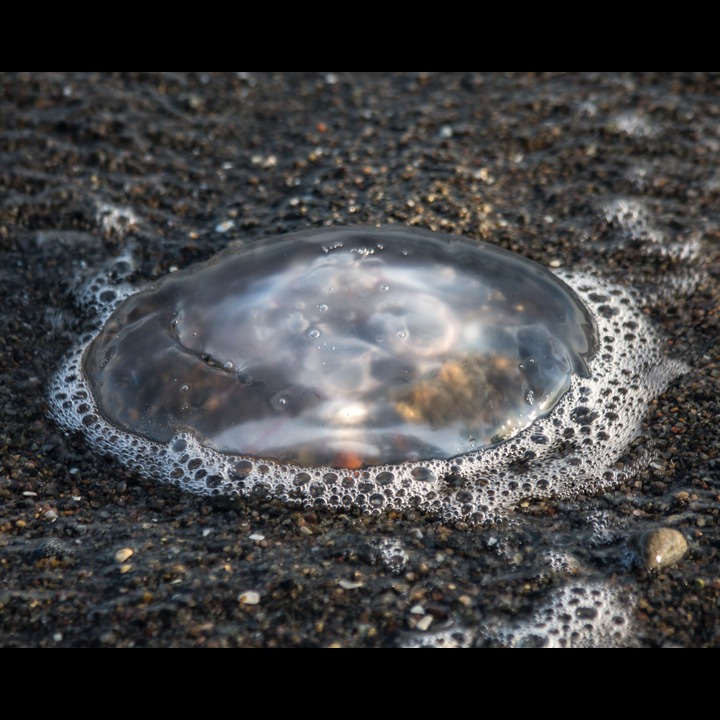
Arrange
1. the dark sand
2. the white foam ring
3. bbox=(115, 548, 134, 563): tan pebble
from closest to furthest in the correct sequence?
1. the dark sand
2. bbox=(115, 548, 134, 563): tan pebble
3. the white foam ring

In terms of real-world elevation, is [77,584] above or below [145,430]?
below

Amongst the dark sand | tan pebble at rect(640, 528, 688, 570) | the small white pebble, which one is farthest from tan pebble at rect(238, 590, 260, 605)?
tan pebble at rect(640, 528, 688, 570)

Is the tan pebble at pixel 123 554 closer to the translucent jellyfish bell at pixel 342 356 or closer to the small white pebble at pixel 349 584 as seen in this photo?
the translucent jellyfish bell at pixel 342 356

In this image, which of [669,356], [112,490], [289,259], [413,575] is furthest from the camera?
[669,356]

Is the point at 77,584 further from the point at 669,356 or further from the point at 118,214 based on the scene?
the point at 669,356

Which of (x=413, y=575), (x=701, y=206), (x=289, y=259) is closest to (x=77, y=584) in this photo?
(x=413, y=575)

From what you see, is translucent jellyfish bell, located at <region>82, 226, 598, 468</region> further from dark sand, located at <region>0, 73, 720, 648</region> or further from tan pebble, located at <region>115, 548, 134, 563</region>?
tan pebble, located at <region>115, 548, 134, 563</region>

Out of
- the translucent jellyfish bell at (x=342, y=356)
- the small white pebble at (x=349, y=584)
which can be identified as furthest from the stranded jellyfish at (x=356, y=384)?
the small white pebble at (x=349, y=584)

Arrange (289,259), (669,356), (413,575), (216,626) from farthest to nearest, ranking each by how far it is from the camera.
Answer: (669,356) < (289,259) < (413,575) < (216,626)

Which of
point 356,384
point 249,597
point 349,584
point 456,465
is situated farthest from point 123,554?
point 456,465
